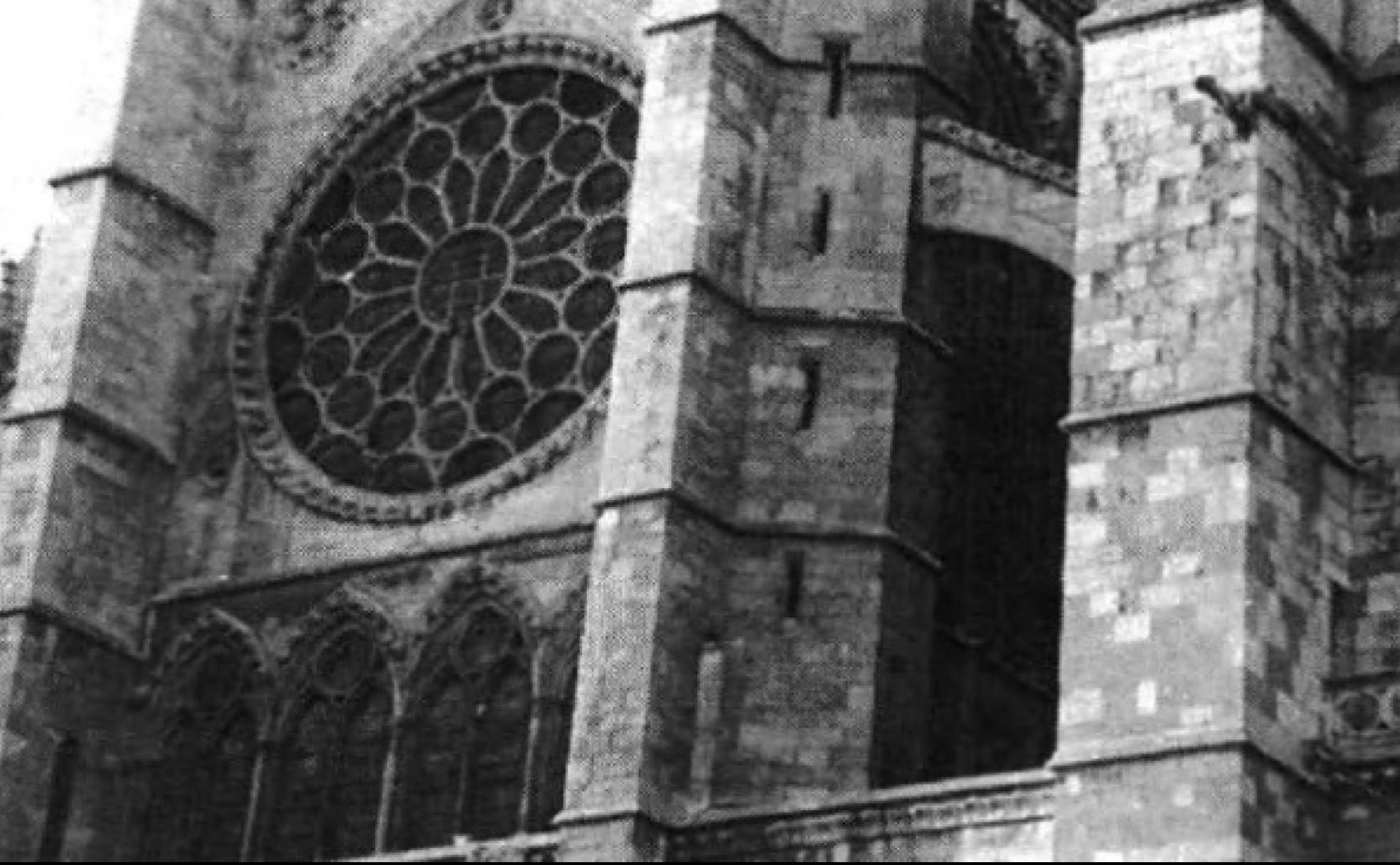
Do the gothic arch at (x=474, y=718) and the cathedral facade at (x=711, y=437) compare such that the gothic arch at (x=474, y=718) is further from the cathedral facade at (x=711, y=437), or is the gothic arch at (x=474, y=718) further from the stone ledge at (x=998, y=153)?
the stone ledge at (x=998, y=153)

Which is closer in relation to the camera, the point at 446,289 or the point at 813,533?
the point at 813,533

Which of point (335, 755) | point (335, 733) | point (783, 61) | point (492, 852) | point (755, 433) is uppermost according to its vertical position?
point (783, 61)

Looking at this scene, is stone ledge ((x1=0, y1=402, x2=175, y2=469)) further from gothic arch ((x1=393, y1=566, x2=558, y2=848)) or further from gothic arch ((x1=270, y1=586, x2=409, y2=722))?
gothic arch ((x1=393, y1=566, x2=558, y2=848))

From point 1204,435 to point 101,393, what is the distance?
8951 millimetres

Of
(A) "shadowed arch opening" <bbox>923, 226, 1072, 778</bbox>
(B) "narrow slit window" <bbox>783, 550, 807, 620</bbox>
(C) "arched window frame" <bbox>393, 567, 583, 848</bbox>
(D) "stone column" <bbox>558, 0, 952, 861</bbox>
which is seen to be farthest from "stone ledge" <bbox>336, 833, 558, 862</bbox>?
(A) "shadowed arch opening" <bbox>923, 226, 1072, 778</bbox>

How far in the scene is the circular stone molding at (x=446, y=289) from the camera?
82.1 feet

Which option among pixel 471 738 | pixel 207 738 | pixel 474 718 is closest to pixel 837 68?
pixel 474 718

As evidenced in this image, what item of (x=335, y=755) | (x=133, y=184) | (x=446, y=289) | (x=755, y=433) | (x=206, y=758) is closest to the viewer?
(x=755, y=433)

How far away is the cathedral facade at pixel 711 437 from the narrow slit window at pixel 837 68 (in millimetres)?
38

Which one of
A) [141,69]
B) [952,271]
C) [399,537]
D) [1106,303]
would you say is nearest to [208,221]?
[141,69]

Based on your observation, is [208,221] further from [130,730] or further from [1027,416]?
[1027,416]

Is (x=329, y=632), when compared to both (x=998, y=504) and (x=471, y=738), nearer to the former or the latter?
(x=471, y=738)

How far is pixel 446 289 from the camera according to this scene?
85.0 feet

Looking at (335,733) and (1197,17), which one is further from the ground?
(1197,17)
